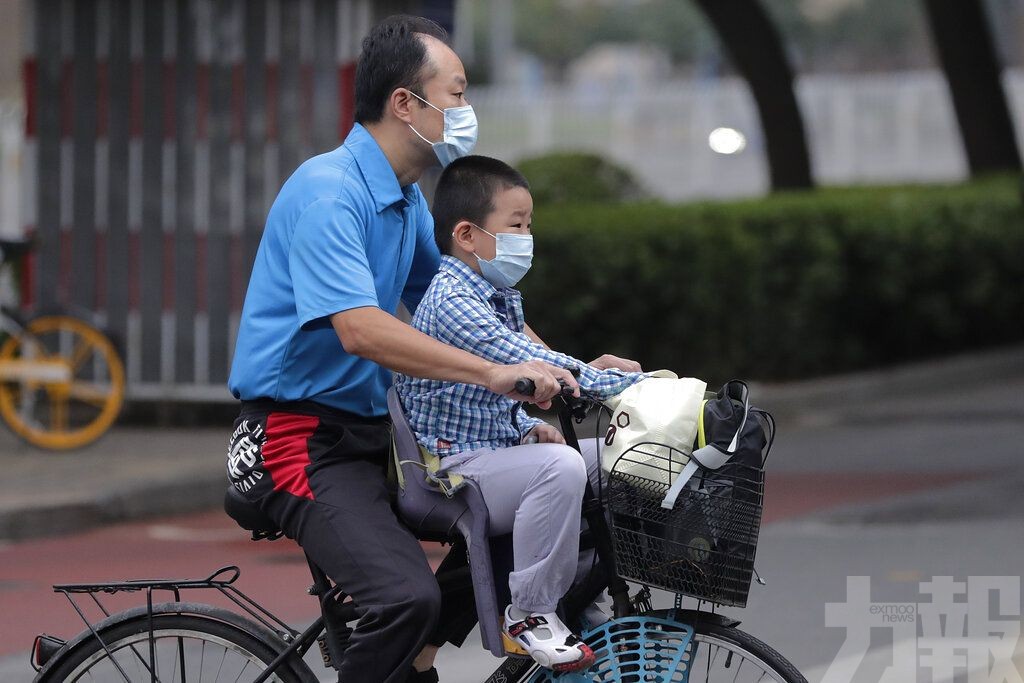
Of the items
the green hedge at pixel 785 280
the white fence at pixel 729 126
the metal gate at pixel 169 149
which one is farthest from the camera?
the white fence at pixel 729 126

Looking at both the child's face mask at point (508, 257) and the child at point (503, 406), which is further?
the child's face mask at point (508, 257)

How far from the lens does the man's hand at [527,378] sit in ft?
10.8

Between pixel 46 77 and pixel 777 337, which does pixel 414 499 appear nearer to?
pixel 46 77

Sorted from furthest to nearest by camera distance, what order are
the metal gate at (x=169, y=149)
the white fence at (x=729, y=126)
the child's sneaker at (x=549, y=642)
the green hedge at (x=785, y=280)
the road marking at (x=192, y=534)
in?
1. the white fence at (x=729, y=126)
2. the green hedge at (x=785, y=280)
3. the metal gate at (x=169, y=149)
4. the road marking at (x=192, y=534)
5. the child's sneaker at (x=549, y=642)

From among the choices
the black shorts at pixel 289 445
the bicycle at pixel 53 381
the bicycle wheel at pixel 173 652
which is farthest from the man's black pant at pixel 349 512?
the bicycle at pixel 53 381

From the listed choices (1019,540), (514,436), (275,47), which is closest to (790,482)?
(1019,540)

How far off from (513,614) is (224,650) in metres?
0.67

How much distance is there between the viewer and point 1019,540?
303 inches

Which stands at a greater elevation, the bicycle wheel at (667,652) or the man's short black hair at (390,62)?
the man's short black hair at (390,62)

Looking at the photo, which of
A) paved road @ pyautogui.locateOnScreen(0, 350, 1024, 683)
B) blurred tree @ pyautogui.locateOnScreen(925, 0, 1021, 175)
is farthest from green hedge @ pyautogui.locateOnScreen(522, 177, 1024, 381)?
blurred tree @ pyautogui.locateOnScreen(925, 0, 1021, 175)

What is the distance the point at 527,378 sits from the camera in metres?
3.29

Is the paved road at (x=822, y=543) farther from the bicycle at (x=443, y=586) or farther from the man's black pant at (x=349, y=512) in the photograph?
the man's black pant at (x=349, y=512)

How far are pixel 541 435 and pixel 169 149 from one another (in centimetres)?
745

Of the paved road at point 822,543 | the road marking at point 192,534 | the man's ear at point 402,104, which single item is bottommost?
the road marking at point 192,534
